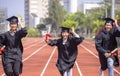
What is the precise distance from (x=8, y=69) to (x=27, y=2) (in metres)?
181

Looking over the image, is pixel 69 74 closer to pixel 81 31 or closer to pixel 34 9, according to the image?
pixel 81 31

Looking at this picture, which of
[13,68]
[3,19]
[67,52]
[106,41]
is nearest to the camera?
[13,68]

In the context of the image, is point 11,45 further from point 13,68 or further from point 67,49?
point 67,49

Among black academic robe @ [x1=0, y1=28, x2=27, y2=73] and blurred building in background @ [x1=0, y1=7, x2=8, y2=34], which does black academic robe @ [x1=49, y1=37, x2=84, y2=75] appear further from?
blurred building in background @ [x1=0, y1=7, x2=8, y2=34]

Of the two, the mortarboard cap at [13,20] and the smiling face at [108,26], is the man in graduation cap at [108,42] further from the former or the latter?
the mortarboard cap at [13,20]

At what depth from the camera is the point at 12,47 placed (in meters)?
11.1

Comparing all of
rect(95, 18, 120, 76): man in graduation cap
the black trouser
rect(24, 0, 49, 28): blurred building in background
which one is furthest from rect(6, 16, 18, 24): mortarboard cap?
rect(24, 0, 49, 28): blurred building in background

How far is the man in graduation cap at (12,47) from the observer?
11.0 metres

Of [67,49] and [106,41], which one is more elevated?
[106,41]

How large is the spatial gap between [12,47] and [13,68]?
50 centimetres

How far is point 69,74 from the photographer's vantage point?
11609mm

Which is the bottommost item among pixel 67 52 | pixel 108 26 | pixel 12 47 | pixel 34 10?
pixel 67 52

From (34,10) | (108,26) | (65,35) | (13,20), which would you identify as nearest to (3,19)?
(108,26)

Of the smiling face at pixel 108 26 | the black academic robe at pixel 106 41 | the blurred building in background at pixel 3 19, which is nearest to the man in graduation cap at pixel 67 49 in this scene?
the black academic robe at pixel 106 41
